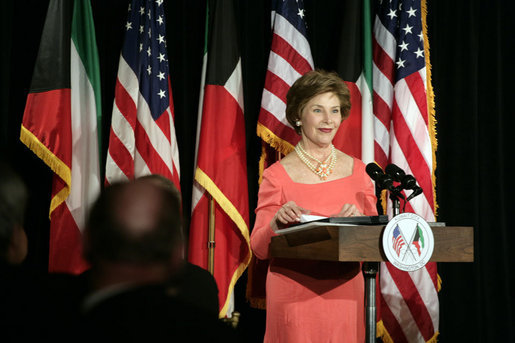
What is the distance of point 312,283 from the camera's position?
2.41 metres

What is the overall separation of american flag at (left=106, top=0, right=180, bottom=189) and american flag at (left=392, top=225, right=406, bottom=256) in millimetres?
1848

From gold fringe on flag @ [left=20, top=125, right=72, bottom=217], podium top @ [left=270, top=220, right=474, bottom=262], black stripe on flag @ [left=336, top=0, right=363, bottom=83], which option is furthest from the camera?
black stripe on flag @ [left=336, top=0, right=363, bottom=83]

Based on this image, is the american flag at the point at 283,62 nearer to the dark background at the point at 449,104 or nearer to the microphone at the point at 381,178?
the dark background at the point at 449,104

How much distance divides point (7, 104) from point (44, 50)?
43cm

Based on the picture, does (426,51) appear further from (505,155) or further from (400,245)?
(400,245)

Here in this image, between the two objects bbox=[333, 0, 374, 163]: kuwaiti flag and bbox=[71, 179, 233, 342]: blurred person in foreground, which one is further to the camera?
bbox=[333, 0, 374, 163]: kuwaiti flag

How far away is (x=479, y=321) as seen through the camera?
4.04 m

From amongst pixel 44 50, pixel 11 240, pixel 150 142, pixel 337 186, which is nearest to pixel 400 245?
pixel 337 186

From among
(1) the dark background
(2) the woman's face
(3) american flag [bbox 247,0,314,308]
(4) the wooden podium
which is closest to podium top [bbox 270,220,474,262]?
(4) the wooden podium

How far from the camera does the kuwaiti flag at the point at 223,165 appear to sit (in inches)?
136

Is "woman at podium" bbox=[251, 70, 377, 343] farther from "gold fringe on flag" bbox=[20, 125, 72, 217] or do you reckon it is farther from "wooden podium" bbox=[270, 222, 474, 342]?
"gold fringe on flag" bbox=[20, 125, 72, 217]

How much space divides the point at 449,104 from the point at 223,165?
1860 mm

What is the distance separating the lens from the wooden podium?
5.86 ft

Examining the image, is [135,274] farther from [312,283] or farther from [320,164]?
[320,164]
